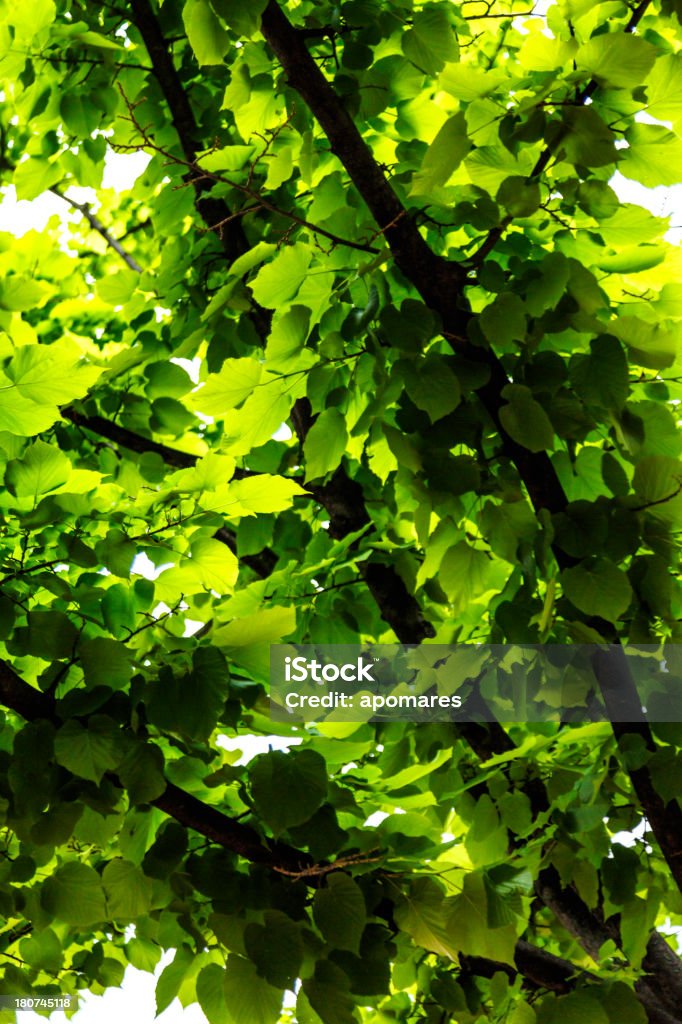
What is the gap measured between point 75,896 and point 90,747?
1.25 feet

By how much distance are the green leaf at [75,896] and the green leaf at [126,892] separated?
0.08ft

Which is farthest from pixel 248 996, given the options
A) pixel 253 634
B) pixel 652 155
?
pixel 652 155

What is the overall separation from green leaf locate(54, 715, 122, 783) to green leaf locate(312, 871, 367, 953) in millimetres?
413

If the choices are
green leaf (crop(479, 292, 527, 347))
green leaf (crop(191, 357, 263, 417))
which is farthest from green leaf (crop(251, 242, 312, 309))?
green leaf (crop(479, 292, 527, 347))

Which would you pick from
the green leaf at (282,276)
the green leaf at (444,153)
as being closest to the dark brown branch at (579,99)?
the green leaf at (444,153)

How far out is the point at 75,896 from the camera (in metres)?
1.63

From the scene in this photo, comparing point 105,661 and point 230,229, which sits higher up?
point 230,229

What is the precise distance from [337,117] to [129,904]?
1.40 m

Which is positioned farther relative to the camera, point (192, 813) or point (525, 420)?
point (192, 813)

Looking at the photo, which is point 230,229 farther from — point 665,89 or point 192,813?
point 192,813

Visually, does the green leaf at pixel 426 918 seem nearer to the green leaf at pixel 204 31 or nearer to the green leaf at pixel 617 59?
the green leaf at pixel 617 59

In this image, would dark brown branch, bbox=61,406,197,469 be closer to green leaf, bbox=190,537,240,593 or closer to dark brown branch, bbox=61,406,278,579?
dark brown branch, bbox=61,406,278,579

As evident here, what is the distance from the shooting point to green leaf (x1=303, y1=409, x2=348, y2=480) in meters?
1.66

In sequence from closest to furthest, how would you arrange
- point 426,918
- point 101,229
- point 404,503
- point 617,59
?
point 617,59, point 426,918, point 404,503, point 101,229
